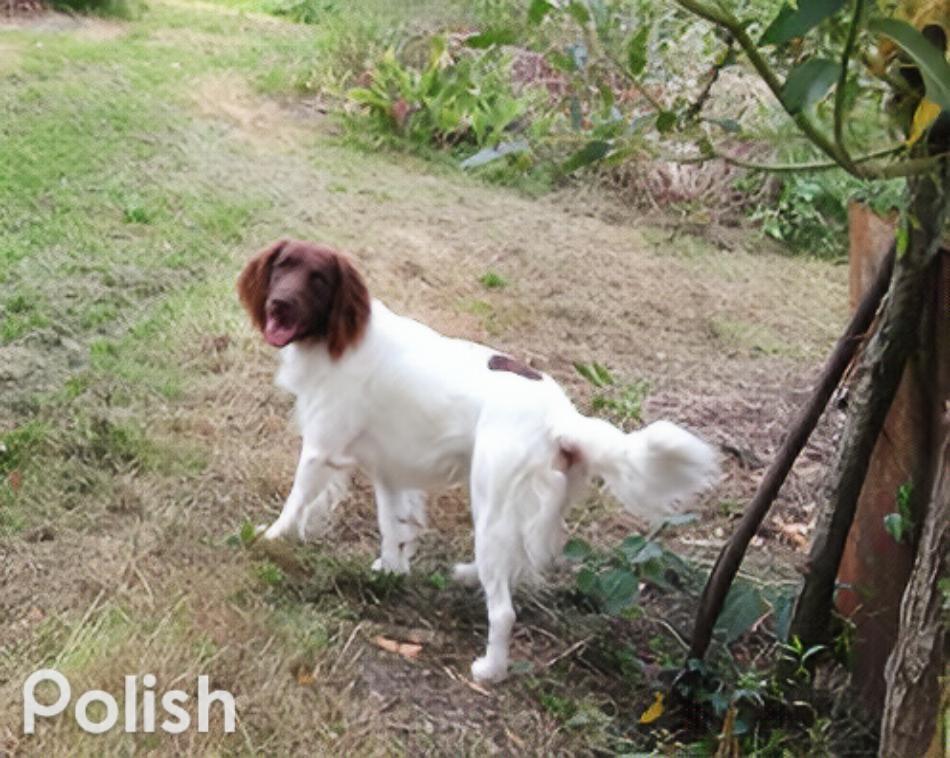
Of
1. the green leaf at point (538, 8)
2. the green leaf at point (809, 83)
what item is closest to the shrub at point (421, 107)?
the green leaf at point (538, 8)

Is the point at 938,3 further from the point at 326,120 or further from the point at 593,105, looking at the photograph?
the point at 326,120

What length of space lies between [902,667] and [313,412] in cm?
165

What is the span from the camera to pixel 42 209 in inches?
233

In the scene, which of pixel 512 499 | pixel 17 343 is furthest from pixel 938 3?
pixel 17 343

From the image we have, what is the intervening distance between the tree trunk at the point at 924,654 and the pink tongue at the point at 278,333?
161 cm

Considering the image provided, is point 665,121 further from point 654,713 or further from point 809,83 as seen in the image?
point 654,713

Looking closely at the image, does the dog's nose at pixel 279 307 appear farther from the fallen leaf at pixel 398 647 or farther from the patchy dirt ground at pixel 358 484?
the fallen leaf at pixel 398 647

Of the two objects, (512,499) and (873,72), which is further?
(512,499)

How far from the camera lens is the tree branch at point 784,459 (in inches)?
117

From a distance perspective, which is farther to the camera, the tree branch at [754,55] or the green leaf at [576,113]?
the green leaf at [576,113]

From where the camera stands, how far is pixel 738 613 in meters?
3.30

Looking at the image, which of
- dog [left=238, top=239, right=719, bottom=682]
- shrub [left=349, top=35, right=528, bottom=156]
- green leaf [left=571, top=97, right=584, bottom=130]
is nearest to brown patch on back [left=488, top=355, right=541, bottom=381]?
dog [left=238, top=239, right=719, bottom=682]

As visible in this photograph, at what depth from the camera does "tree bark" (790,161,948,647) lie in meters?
2.63

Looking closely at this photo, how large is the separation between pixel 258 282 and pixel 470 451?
0.73 metres
